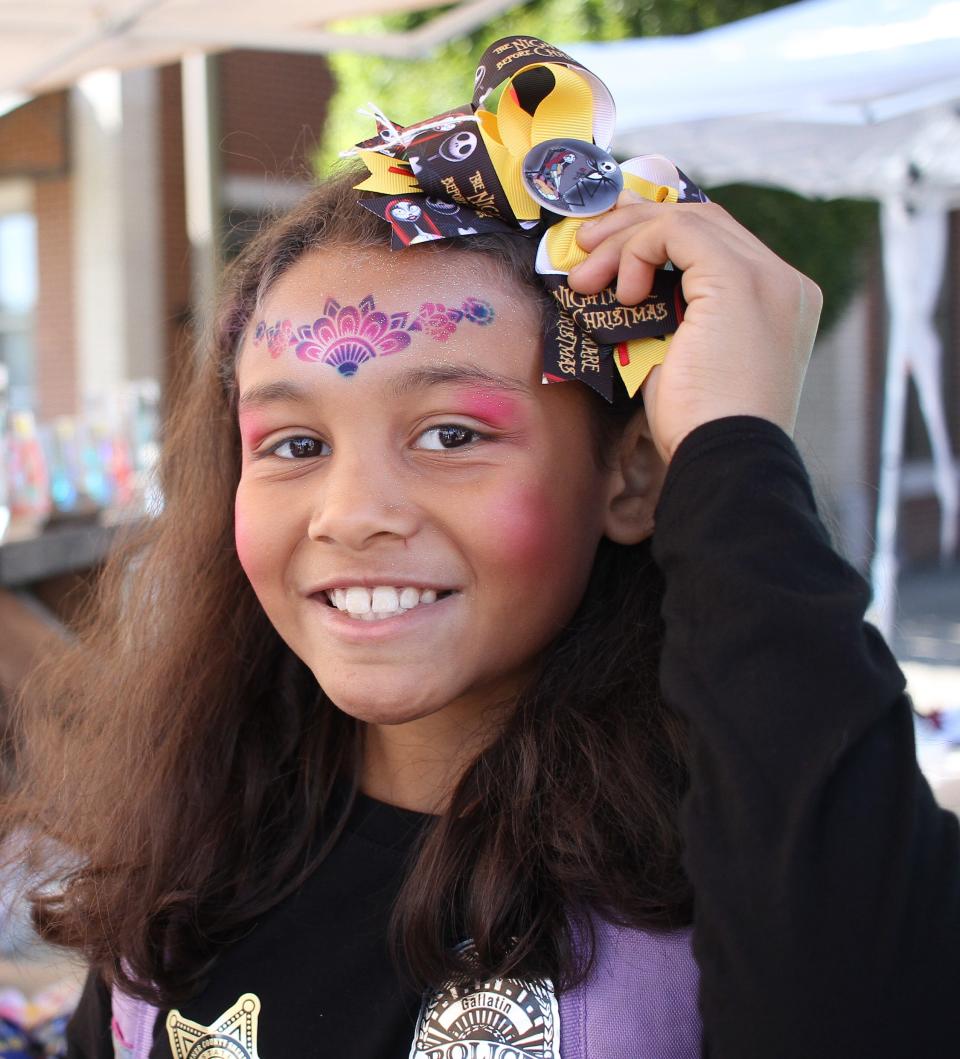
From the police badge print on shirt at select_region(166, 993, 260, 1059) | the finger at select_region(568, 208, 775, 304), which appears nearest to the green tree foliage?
the finger at select_region(568, 208, 775, 304)

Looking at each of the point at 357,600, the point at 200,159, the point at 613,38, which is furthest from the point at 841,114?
the point at 200,159

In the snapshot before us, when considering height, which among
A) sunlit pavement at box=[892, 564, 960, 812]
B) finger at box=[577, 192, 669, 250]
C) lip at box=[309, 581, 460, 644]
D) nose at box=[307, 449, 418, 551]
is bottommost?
sunlit pavement at box=[892, 564, 960, 812]

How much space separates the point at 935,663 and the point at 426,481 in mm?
6885

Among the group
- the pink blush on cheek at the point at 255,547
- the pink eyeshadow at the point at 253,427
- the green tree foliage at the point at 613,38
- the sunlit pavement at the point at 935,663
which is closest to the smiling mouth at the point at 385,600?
the pink blush on cheek at the point at 255,547

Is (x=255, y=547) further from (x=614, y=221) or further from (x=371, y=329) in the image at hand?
(x=614, y=221)

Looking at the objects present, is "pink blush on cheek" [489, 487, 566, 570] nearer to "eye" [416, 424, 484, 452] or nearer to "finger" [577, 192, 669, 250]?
"eye" [416, 424, 484, 452]

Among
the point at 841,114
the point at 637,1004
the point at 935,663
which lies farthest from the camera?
the point at 935,663

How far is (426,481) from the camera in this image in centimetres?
134

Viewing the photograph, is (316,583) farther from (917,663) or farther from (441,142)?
(917,663)

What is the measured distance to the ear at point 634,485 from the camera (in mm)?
1465

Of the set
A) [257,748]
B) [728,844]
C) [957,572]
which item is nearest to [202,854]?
[257,748]

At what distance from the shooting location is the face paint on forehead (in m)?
1.36

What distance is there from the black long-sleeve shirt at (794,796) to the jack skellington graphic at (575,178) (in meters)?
0.32

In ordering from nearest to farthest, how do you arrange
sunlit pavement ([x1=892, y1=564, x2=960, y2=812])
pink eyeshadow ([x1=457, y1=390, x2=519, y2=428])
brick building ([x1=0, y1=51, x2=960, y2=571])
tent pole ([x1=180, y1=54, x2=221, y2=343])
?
pink eyeshadow ([x1=457, y1=390, x2=519, y2=428]), sunlit pavement ([x1=892, y1=564, x2=960, y2=812]), tent pole ([x1=180, y1=54, x2=221, y2=343]), brick building ([x1=0, y1=51, x2=960, y2=571])
